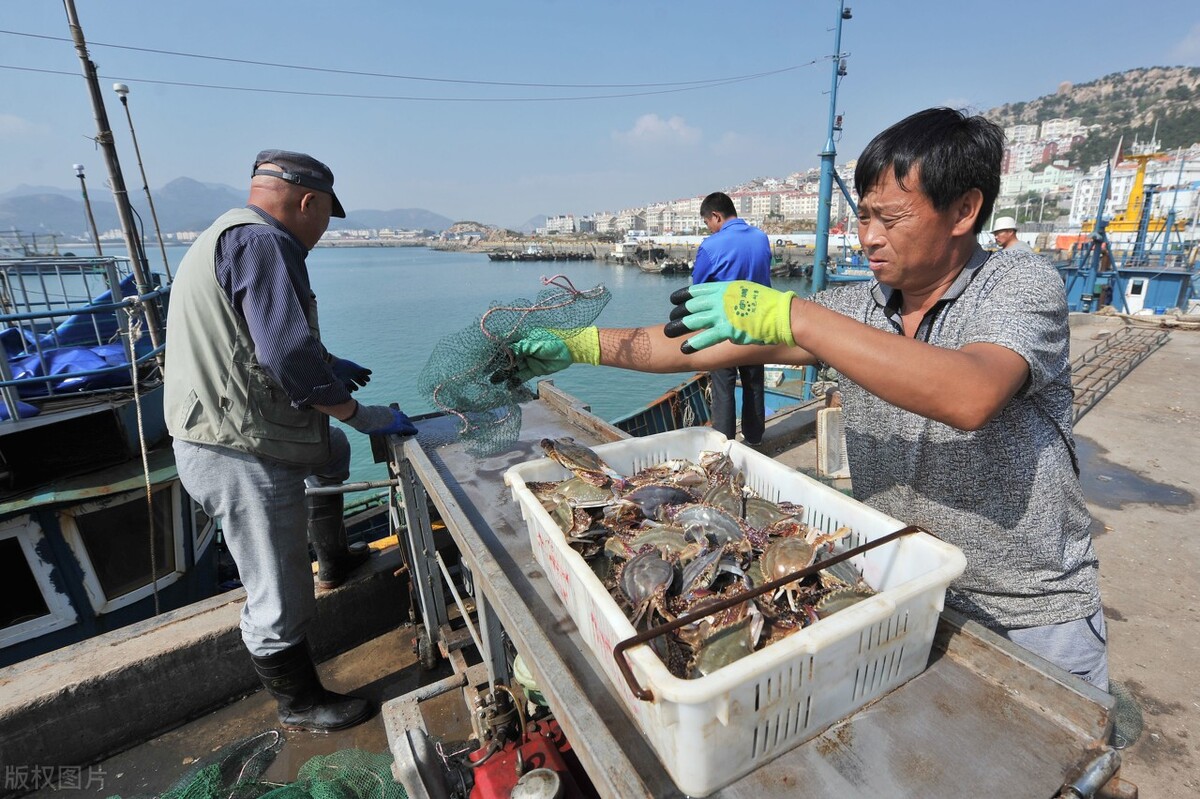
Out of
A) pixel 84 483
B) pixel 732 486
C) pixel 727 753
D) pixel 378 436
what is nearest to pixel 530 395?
pixel 378 436

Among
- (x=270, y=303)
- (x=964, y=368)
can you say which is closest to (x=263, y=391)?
(x=270, y=303)

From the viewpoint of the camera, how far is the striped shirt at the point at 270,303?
2627mm

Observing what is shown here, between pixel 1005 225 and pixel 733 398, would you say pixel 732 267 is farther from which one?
pixel 1005 225

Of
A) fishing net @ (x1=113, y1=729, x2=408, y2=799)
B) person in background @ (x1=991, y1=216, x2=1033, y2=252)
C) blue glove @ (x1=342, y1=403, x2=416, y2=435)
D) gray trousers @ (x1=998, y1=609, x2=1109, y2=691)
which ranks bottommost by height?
fishing net @ (x1=113, y1=729, x2=408, y2=799)

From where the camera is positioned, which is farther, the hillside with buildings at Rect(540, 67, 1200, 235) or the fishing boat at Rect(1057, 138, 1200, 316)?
the hillside with buildings at Rect(540, 67, 1200, 235)

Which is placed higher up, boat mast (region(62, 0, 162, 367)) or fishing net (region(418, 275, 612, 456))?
boat mast (region(62, 0, 162, 367))

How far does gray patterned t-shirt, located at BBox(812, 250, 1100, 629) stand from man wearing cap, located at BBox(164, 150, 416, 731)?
255 cm

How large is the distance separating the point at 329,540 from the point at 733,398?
3991 millimetres

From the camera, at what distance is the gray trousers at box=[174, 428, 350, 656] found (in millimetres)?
2789

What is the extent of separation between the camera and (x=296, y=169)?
2.97m

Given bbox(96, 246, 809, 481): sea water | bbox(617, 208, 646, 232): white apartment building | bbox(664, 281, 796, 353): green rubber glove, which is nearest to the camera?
bbox(664, 281, 796, 353): green rubber glove

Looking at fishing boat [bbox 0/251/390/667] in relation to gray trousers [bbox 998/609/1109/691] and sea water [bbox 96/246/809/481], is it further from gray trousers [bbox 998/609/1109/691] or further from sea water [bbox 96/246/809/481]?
gray trousers [bbox 998/609/1109/691]

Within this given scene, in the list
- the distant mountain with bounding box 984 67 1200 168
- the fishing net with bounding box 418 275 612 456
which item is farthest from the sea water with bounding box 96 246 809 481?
the distant mountain with bounding box 984 67 1200 168

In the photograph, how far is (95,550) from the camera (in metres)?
4.75
